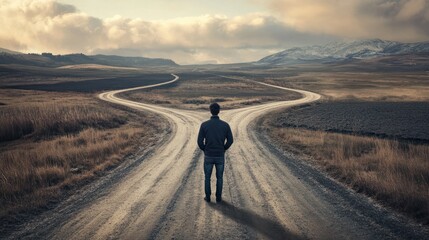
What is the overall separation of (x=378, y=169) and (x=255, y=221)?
7.76 metres

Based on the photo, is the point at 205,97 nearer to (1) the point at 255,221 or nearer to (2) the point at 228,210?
(2) the point at 228,210

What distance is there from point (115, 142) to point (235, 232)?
1309cm


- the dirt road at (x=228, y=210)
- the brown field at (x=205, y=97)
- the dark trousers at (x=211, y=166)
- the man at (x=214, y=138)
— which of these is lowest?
the brown field at (x=205, y=97)

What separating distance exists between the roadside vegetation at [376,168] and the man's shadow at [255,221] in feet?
12.1

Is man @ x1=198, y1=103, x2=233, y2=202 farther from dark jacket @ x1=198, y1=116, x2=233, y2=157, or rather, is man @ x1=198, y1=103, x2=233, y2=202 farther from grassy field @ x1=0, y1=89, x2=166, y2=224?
grassy field @ x1=0, y1=89, x2=166, y2=224

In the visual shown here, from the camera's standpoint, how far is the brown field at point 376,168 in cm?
910

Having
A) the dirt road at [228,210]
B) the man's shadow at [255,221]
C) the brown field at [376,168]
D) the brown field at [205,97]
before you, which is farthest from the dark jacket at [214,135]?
the brown field at [205,97]

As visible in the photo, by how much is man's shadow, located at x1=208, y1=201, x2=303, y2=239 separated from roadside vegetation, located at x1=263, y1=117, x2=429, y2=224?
369 cm

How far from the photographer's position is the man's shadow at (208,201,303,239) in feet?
23.6

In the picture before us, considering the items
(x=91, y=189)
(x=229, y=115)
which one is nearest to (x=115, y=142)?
(x=91, y=189)

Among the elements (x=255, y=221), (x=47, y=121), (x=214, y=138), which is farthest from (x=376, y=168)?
(x=47, y=121)

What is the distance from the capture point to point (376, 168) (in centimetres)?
1330

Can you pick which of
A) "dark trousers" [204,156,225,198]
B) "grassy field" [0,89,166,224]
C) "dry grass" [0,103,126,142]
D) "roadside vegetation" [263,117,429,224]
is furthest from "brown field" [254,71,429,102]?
"dark trousers" [204,156,225,198]

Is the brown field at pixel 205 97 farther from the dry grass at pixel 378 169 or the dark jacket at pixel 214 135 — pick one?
the dark jacket at pixel 214 135
